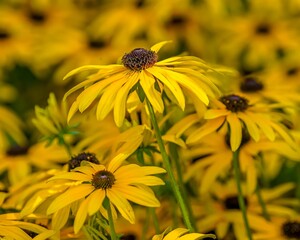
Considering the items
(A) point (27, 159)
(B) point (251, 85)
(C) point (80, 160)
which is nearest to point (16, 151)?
(A) point (27, 159)

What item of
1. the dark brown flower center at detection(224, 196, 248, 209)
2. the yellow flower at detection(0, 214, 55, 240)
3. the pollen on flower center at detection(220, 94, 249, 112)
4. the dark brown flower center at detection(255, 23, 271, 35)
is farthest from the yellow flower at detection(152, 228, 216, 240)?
the dark brown flower center at detection(255, 23, 271, 35)

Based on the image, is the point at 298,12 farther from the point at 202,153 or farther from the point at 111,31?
the point at 202,153

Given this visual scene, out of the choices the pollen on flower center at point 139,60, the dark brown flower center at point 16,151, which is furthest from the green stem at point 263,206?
the dark brown flower center at point 16,151

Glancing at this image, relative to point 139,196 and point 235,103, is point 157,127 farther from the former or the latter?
point 235,103

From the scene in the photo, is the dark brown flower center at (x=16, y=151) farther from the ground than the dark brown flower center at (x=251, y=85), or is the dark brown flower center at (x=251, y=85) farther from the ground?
the dark brown flower center at (x=16, y=151)

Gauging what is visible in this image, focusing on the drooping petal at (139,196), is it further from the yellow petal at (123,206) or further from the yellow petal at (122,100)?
the yellow petal at (122,100)

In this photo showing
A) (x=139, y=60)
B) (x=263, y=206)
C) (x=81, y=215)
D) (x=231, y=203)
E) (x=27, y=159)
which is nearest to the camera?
(x=81, y=215)

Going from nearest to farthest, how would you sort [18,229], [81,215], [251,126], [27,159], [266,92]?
[81,215], [18,229], [251,126], [266,92], [27,159]

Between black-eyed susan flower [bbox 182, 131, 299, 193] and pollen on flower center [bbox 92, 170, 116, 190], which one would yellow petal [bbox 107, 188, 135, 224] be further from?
black-eyed susan flower [bbox 182, 131, 299, 193]
